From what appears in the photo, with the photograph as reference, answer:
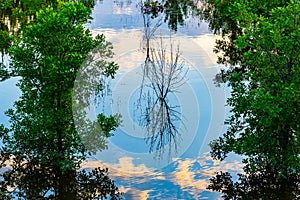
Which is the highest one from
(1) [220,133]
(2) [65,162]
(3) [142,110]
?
(3) [142,110]

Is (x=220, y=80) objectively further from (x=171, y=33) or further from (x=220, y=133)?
(x=171, y=33)

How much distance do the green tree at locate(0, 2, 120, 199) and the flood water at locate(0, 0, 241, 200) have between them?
1.78m

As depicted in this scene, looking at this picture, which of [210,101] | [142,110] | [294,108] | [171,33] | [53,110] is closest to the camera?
[294,108]

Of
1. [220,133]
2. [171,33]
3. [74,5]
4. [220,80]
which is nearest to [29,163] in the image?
[74,5]

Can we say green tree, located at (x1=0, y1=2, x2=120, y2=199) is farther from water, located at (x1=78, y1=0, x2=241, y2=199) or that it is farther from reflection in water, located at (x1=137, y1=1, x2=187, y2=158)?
reflection in water, located at (x1=137, y1=1, x2=187, y2=158)

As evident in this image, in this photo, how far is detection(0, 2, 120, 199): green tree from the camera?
16.4 meters

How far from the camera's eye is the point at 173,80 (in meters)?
26.3

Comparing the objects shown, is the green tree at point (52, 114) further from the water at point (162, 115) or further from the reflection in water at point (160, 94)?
the reflection in water at point (160, 94)

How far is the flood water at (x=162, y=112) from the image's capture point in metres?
18.4

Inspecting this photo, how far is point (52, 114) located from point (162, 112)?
8.20 m

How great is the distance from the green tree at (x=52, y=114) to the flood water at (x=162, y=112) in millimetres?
1782

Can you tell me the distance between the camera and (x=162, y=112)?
23.4 metres

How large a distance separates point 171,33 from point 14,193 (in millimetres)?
21890

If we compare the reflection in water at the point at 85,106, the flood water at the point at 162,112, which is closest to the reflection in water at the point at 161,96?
the flood water at the point at 162,112
